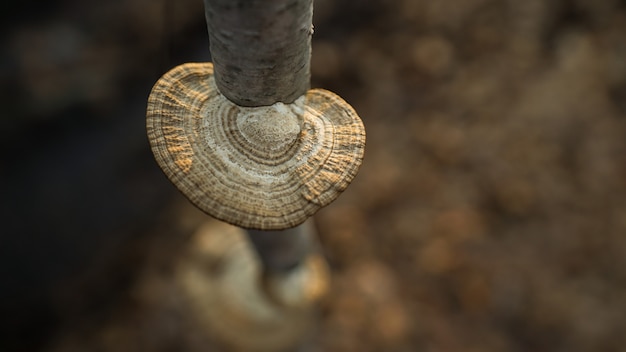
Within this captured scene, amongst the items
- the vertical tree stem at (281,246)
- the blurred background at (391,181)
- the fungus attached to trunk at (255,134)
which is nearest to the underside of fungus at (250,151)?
the fungus attached to trunk at (255,134)

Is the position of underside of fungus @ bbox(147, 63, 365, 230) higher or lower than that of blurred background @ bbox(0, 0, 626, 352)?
higher

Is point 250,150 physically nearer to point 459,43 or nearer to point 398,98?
point 398,98

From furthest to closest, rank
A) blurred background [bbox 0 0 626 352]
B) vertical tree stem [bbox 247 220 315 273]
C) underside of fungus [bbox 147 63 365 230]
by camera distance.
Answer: blurred background [bbox 0 0 626 352] → vertical tree stem [bbox 247 220 315 273] → underside of fungus [bbox 147 63 365 230]

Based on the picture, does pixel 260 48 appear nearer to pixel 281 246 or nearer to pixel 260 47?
pixel 260 47

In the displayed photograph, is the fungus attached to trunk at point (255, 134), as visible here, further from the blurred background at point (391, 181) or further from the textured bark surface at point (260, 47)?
the blurred background at point (391, 181)

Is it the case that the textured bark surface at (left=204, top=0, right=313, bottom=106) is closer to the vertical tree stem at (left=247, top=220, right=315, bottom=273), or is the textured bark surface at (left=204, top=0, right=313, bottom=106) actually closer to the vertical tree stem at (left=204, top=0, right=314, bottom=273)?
the vertical tree stem at (left=204, top=0, right=314, bottom=273)

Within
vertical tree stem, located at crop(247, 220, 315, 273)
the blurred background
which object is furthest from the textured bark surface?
the blurred background
